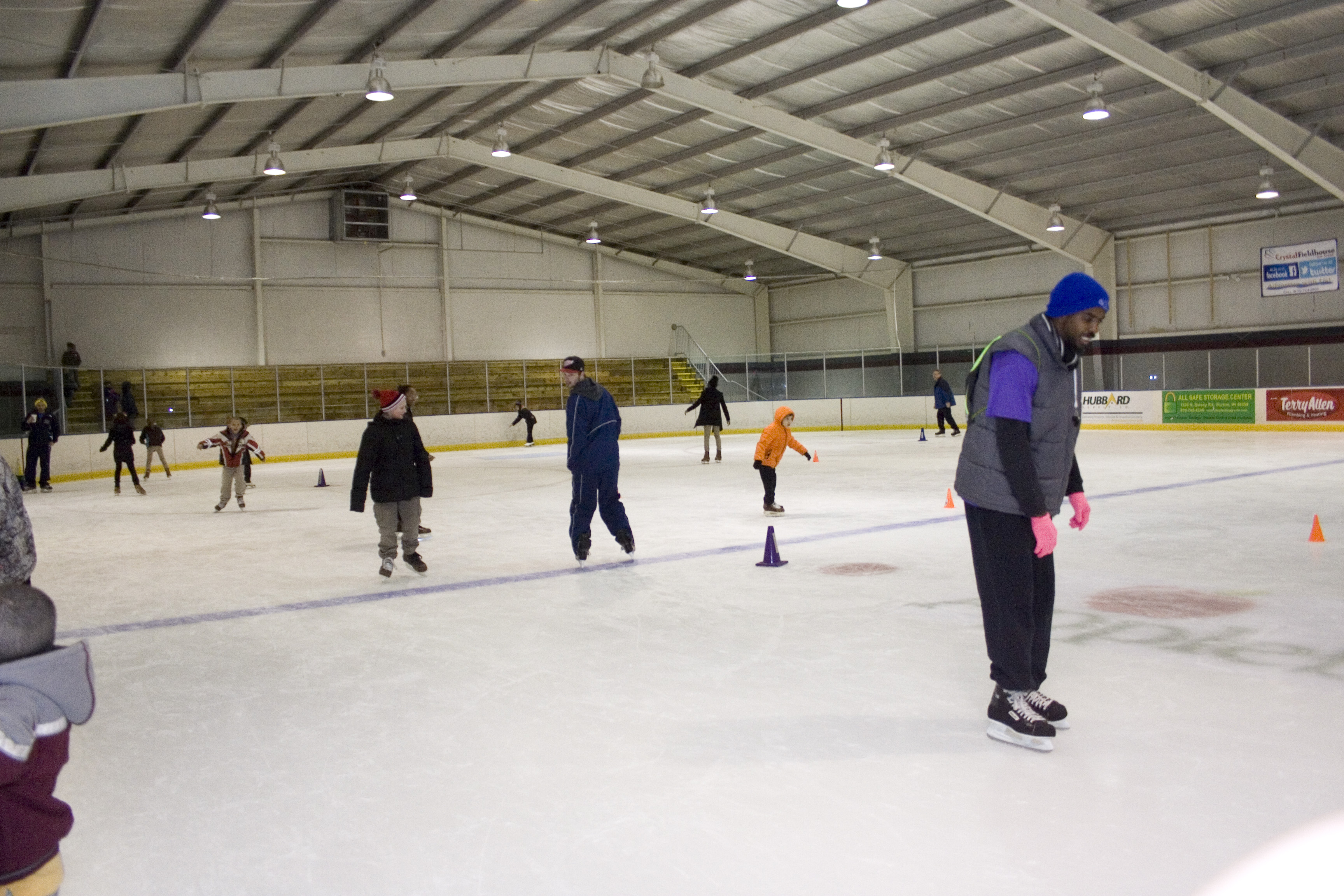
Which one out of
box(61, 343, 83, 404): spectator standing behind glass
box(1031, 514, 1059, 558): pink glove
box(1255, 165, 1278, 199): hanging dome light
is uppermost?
box(1255, 165, 1278, 199): hanging dome light

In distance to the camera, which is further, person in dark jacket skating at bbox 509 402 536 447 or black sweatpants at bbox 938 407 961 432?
person in dark jacket skating at bbox 509 402 536 447

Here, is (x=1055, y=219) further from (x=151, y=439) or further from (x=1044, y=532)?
(x=1044, y=532)

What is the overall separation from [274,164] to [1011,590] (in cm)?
1868

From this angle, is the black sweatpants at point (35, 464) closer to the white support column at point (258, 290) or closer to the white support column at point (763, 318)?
the white support column at point (258, 290)

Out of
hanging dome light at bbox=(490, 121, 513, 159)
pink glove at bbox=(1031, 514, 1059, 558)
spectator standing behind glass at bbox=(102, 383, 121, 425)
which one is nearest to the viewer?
pink glove at bbox=(1031, 514, 1059, 558)

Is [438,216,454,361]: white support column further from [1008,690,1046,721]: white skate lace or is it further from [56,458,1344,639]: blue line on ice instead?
[1008,690,1046,721]: white skate lace

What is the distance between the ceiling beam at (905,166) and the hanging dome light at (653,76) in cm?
23

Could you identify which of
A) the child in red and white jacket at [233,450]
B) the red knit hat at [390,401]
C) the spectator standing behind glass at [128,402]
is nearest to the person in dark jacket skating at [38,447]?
the child in red and white jacket at [233,450]

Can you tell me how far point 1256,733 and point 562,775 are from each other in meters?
2.28

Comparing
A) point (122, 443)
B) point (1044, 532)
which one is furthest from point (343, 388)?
point (1044, 532)

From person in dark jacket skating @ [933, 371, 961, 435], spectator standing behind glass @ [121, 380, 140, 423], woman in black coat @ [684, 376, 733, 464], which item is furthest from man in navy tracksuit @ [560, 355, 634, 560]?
spectator standing behind glass @ [121, 380, 140, 423]

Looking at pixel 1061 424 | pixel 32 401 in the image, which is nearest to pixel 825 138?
pixel 32 401

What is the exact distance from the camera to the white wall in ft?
83.8

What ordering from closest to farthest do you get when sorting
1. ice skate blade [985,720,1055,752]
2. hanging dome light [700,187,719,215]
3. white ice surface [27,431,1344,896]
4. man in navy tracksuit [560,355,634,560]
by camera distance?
white ice surface [27,431,1344,896] → ice skate blade [985,720,1055,752] → man in navy tracksuit [560,355,634,560] → hanging dome light [700,187,719,215]
